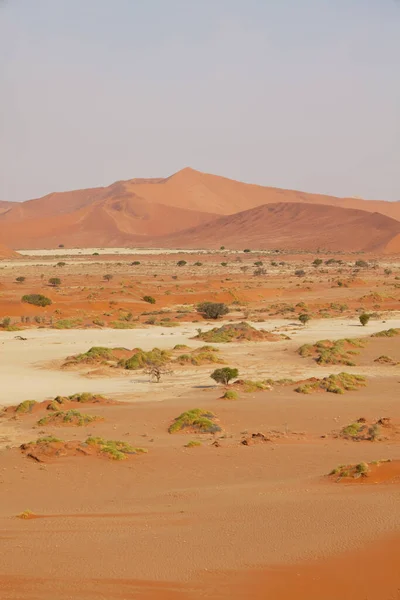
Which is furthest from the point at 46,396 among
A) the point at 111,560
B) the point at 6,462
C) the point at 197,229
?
the point at 197,229

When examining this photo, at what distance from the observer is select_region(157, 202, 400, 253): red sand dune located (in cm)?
13688

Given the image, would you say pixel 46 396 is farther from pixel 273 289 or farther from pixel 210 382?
pixel 273 289

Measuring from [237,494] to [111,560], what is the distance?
313 centimetres

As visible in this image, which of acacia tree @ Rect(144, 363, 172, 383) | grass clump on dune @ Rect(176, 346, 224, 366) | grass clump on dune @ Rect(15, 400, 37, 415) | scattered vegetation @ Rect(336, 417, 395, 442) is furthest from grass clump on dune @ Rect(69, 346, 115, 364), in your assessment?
scattered vegetation @ Rect(336, 417, 395, 442)

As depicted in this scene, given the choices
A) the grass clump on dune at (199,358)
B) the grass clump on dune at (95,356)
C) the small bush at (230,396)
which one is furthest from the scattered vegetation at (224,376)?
the grass clump on dune at (95,356)

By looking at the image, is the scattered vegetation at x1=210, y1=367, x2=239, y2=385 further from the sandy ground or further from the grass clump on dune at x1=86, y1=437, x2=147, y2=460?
the grass clump on dune at x1=86, y1=437, x2=147, y2=460

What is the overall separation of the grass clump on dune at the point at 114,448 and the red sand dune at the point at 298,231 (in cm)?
11366

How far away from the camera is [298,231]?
154375mm

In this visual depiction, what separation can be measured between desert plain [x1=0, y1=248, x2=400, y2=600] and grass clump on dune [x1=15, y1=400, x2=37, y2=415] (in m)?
0.10

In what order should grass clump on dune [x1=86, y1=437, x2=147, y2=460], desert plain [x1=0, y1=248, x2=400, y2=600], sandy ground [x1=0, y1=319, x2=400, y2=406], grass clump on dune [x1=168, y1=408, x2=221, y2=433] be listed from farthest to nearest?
sandy ground [x1=0, y1=319, x2=400, y2=406] < grass clump on dune [x1=168, y1=408, x2=221, y2=433] < grass clump on dune [x1=86, y1=437, x2=147, y2=460] < desert plain [x1=0, y1=248, x2=400, y2=600]

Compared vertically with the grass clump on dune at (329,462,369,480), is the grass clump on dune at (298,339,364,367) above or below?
below

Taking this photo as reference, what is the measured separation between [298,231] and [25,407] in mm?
136872

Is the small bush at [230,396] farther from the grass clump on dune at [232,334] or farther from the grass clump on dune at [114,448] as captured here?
the grass clump on dune at [232,334]

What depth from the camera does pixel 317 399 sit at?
2105 centimetres
